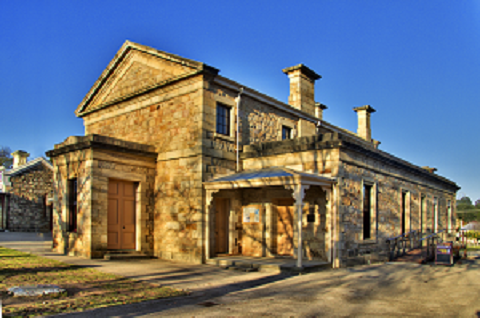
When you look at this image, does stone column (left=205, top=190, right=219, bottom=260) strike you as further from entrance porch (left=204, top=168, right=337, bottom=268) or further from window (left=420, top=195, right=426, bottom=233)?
window (left=420, top=195, right=426, bottom=233)

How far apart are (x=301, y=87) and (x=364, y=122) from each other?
30.7 feet

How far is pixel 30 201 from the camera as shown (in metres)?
29.0

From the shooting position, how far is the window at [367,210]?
48.1ft

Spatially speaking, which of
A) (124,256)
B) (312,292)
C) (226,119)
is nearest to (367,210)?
(226,119)

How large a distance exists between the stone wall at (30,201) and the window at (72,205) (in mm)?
16764

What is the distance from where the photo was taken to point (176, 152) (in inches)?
567

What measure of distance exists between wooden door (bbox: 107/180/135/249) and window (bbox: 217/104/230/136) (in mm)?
3879

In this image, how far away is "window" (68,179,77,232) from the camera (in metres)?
14.3

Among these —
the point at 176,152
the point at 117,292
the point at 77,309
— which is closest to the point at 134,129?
the point at 176,152

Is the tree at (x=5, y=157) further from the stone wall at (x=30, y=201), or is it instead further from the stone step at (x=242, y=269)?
the stone step at (x=242, y=269)

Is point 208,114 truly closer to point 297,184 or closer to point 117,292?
point 297,184

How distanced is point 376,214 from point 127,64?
1213 centimetres

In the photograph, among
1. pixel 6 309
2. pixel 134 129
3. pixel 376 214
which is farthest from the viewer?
pixel 134 129

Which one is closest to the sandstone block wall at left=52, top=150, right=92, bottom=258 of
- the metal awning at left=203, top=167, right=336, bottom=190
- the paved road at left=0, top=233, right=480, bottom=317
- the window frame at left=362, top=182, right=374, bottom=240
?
the paved road at left=0, top=233, right=480, bottom=317
